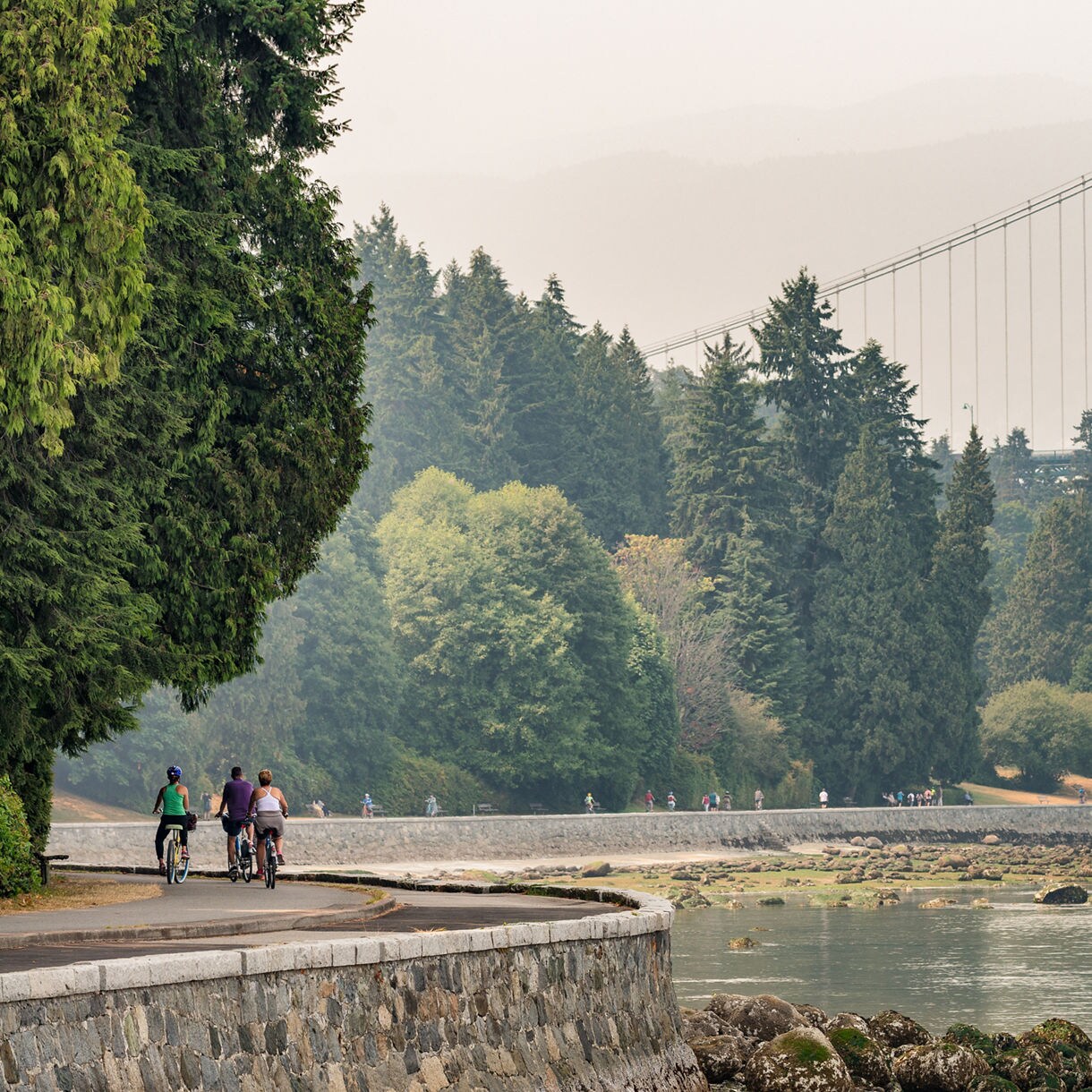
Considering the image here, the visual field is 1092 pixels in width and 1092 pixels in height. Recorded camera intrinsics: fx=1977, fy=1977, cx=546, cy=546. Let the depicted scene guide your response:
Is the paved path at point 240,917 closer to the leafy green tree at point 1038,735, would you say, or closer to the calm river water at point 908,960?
the calm river water at point 908,960

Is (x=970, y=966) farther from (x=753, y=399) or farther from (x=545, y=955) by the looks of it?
(x=753, y=399)

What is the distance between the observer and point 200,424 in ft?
81.4

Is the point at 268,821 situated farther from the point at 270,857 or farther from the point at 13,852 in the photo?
the point at 13,852

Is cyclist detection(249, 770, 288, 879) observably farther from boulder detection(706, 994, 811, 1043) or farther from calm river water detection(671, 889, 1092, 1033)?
calm river water detection(671, 889, 1092, 1033)

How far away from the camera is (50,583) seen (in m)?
22.6

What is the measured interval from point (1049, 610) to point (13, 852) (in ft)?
321

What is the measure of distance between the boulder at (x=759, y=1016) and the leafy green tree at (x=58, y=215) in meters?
9.70

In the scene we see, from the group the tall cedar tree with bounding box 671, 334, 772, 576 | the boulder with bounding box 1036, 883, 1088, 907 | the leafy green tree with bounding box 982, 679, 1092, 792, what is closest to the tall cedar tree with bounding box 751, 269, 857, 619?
the tall cedar tree with bounding box 671, 334, 772, 576

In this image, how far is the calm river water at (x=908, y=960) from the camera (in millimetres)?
32438

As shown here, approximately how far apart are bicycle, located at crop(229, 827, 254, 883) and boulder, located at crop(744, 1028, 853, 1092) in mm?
7021

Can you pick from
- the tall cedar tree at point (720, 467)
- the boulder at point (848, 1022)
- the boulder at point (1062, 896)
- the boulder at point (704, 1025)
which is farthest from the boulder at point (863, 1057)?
the tall cedar tree at point (720, 467)

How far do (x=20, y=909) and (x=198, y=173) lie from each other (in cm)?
1075

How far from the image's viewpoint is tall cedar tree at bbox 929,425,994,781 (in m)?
89.0

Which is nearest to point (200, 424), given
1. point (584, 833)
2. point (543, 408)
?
point (584, 833)
